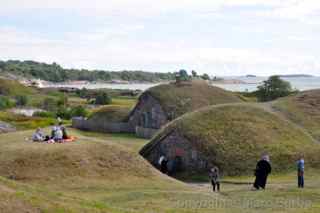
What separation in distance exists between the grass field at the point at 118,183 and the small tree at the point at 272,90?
57.6m

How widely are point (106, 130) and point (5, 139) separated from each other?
38.5m

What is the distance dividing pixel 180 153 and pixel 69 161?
16.7 metres

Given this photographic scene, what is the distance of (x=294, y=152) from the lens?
48531 mm

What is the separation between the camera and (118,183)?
34031mm

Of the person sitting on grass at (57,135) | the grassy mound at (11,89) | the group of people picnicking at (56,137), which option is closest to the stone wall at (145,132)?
the group of people picnicking at (56,137)

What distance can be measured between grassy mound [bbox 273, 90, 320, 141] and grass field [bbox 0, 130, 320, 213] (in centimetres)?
1503

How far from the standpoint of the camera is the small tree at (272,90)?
100000mm

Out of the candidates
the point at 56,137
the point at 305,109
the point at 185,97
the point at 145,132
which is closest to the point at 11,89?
the point at 185,97

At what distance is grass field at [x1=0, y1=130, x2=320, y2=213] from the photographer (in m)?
27.3

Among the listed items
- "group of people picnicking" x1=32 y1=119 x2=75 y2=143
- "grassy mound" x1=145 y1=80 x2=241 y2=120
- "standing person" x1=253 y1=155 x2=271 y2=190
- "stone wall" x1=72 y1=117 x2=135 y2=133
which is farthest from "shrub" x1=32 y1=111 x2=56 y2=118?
"standing person" x1=253 y1=155 x2=271 y2=190

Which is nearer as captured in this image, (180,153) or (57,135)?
(57,135)

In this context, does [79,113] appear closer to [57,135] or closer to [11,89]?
Result: [11,89]

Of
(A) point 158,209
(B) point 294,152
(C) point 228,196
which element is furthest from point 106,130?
(A) point 158,209

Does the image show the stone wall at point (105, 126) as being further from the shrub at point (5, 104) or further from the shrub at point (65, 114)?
the shrub at point (5, 104)
